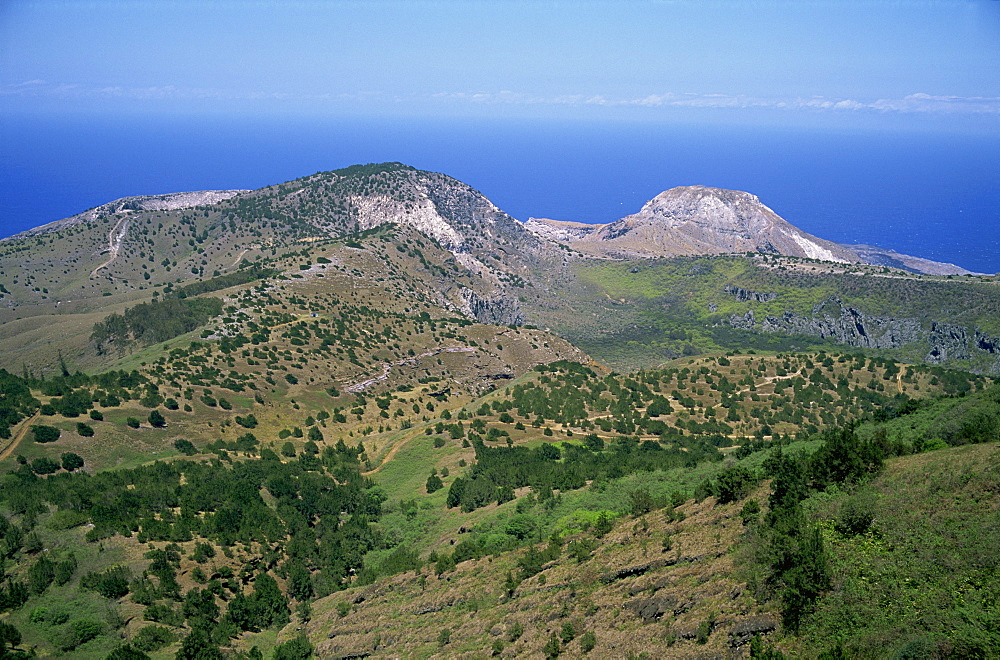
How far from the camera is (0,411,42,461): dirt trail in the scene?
133 ft

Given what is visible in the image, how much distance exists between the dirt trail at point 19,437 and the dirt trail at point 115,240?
79.9m

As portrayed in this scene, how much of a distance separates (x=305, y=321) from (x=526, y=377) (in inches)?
1117

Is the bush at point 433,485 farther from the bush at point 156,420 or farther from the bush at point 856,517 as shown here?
the bush at point 856,517

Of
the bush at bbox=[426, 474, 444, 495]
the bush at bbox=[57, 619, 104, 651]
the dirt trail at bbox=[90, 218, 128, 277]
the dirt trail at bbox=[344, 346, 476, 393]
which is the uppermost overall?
the dirt trail at bbox=[90, 218, 128, 277]

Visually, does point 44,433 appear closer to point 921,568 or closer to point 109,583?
point 109,583

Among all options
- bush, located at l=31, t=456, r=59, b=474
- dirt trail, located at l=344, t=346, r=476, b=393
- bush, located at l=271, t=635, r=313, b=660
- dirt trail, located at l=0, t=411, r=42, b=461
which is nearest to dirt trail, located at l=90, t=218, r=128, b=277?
dirt trail, located at l=344, t=346, r=476, b=393

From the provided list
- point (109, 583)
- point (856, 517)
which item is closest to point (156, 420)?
point (109, 583)

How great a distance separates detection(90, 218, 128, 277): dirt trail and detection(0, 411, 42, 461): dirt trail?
79.9 meters

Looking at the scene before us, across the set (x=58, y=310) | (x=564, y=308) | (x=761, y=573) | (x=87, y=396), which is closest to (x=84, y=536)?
(x=87, y=396)

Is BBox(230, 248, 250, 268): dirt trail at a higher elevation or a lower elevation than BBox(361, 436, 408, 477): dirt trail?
higher

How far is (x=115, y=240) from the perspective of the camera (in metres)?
123

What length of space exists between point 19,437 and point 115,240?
94.0m

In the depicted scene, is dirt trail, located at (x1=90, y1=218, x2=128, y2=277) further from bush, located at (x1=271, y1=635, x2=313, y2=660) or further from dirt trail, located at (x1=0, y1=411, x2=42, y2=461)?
bush, located at (x1=271, y1=635, x2=313, y2=660)

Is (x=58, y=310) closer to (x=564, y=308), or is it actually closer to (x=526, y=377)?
(x=526, y=377)
